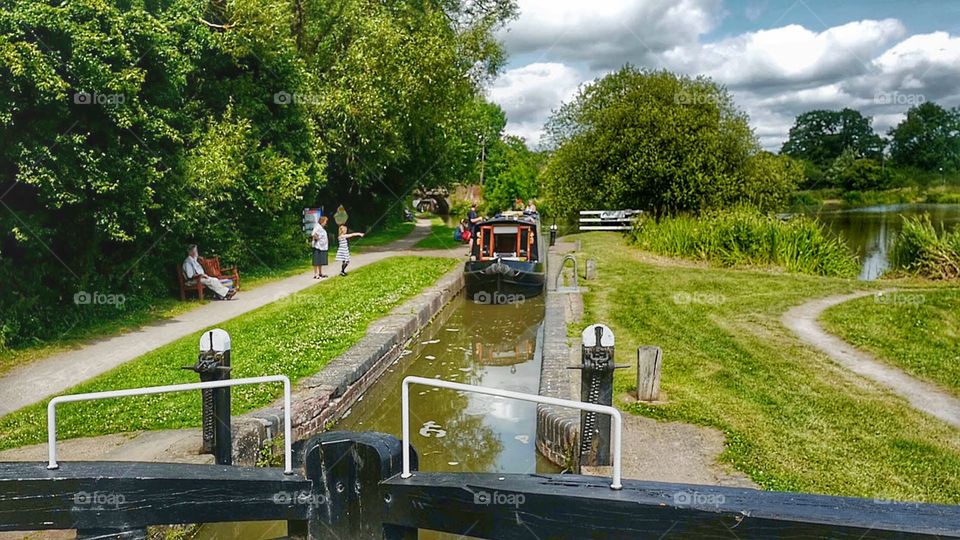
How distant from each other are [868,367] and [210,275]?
1120 centimetres

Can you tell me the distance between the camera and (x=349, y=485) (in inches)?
108

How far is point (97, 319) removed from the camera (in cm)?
1111

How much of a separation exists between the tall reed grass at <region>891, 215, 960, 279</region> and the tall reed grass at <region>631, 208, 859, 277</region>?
130cm

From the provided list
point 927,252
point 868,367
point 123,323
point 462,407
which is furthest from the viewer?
point 927,252

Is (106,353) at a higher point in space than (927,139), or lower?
lower

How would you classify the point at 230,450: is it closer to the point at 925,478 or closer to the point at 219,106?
the point at 925,478

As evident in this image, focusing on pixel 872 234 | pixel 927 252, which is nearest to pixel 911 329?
pixel 927 252

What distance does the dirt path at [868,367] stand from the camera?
7.45m

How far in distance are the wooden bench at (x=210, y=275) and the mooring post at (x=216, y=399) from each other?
27.5 feet

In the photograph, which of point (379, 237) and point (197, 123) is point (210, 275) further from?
point (379, 237)

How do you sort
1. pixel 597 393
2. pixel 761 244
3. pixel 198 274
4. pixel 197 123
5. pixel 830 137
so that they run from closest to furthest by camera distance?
pixel 597 393 → pixel 198 274 → pixel 197 123 → pixel 761 244 → pixel 830 137

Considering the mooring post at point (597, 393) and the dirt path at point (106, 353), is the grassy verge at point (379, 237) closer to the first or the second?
the dirt path at point (106, 353)

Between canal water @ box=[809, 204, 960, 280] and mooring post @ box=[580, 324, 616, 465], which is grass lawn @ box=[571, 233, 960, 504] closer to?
mooring post @ box=[580, 324, 616, 465]

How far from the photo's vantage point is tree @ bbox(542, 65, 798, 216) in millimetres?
27391
